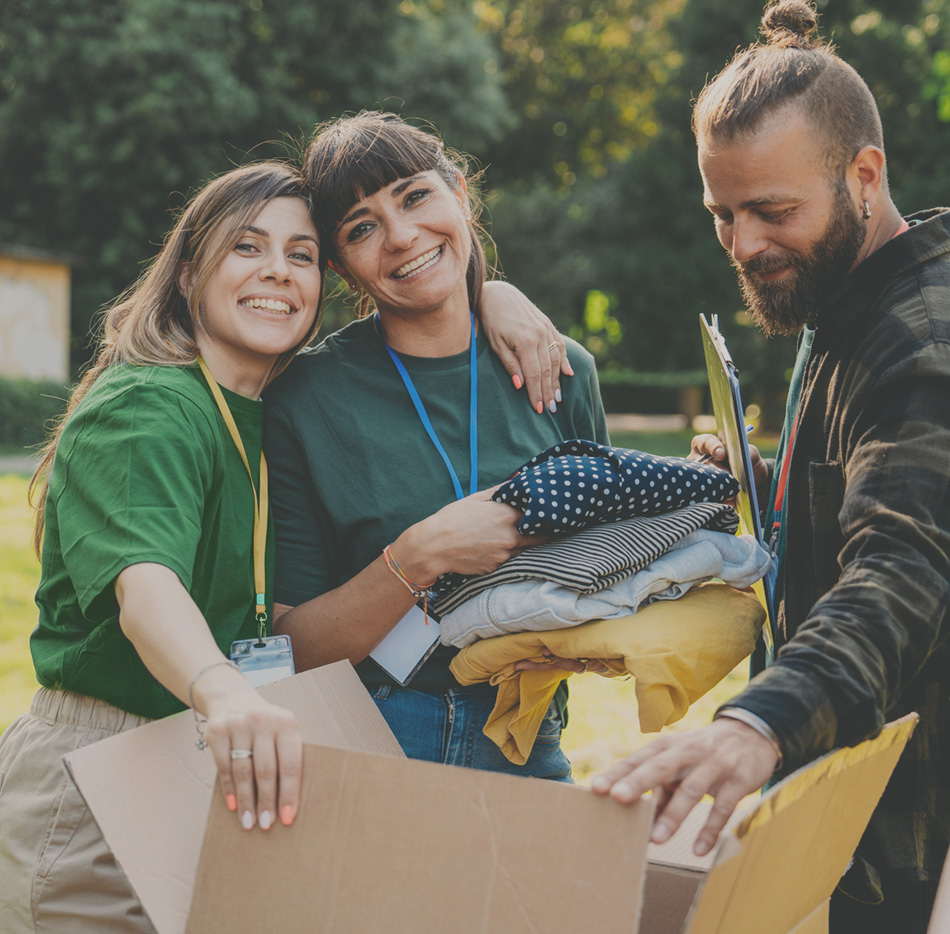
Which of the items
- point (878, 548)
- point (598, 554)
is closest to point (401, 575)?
point (598, 554)

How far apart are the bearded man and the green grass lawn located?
2.02m

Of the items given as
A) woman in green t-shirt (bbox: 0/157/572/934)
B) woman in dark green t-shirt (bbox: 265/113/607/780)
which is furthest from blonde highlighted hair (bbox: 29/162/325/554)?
woman in dark green t-shirt (bbox: 265/113/607/780)

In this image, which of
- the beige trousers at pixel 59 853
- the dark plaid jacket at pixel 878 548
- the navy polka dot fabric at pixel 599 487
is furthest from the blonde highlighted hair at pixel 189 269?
the dark plaid jacket at pixel 878 548

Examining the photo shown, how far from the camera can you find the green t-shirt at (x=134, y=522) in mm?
1594

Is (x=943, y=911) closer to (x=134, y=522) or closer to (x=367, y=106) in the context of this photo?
(x=134, y=522)

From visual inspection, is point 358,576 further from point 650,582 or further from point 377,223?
point 377,223

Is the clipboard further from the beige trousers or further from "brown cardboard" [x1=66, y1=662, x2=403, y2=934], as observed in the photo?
the beige trousers

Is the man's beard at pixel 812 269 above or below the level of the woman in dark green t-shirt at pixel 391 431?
above

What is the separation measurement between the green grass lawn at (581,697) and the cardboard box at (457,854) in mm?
2524

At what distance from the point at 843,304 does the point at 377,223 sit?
41.5 inches

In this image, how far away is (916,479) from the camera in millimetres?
1445

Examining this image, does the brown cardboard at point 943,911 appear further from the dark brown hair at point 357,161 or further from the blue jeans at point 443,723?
the dark brown hair at point 357,161

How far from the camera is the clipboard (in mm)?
1861

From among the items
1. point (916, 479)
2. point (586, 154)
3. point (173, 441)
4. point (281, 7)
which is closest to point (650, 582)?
point (916, 479)
